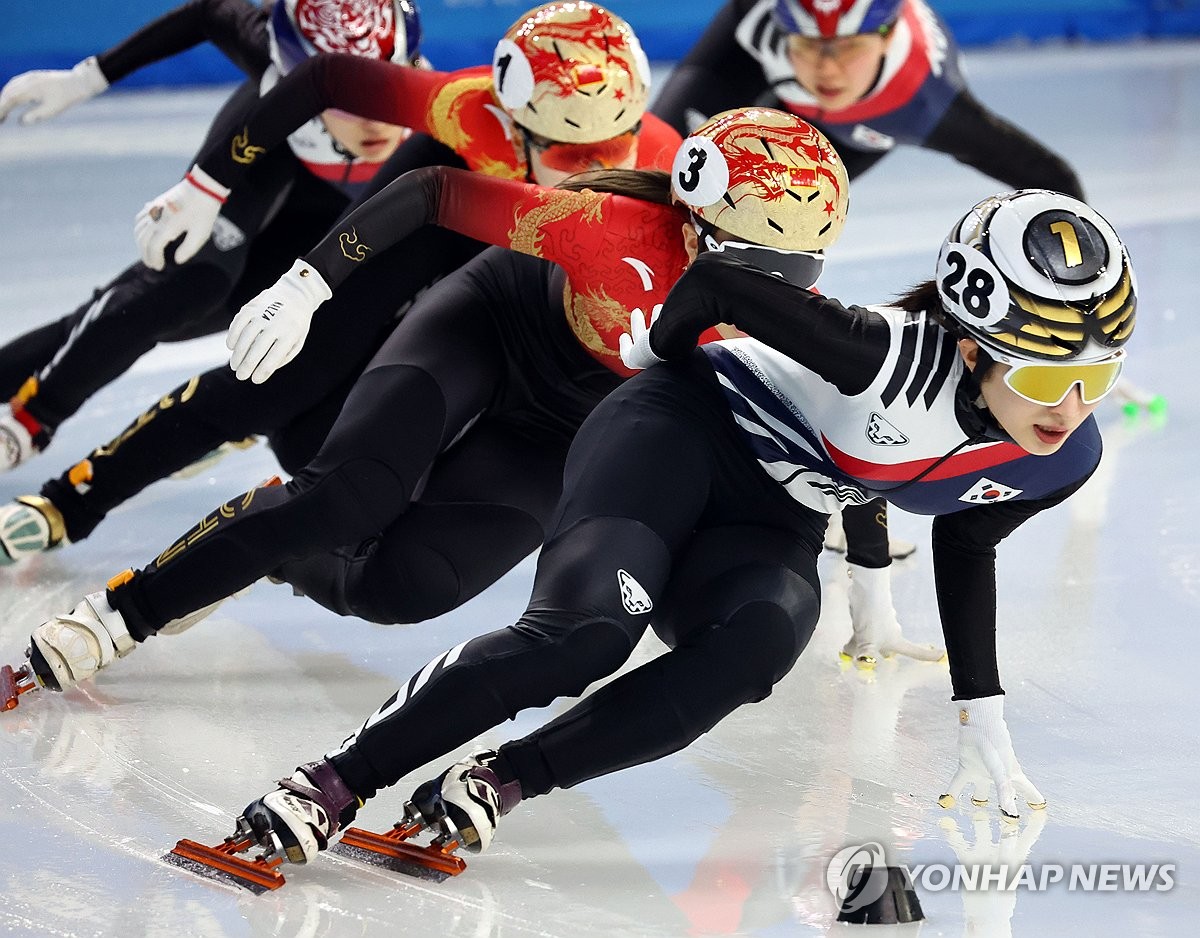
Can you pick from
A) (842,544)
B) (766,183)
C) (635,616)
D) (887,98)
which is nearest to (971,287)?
(766,183)

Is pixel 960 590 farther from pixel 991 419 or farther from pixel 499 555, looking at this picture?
pixel 499 555

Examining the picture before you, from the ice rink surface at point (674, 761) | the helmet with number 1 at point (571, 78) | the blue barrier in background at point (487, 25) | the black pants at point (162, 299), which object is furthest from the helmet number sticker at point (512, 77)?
the blue barrier in background at point (487, 25)

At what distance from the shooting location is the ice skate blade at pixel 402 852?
8.86ft

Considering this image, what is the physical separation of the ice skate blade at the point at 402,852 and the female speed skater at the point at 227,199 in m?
1.95

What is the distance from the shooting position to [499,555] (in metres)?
3.58

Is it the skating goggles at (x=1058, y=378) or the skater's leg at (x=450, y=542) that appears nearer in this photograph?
the skating goggles at (x=1058, y=378)

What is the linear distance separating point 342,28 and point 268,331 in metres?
1.44

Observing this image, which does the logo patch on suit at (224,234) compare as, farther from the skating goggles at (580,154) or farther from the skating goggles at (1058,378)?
the skating goggles at (1058,378)

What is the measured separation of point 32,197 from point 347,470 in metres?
5.22

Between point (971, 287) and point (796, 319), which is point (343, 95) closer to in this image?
point (796, 319)

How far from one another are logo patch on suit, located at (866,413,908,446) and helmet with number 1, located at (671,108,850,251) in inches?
16.8

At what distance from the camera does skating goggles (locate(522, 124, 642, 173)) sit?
3.64 metres

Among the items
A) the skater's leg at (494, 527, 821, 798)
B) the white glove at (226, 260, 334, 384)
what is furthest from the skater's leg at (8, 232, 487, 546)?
the skater's leg at (494, 527, 821, 798)

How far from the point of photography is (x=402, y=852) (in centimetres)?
273
